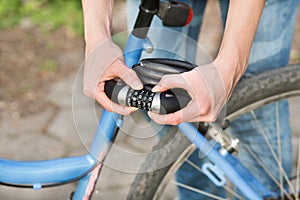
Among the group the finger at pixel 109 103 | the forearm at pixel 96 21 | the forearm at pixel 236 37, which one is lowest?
the finger at pixel 109 103

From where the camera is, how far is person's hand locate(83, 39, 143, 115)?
95 cm

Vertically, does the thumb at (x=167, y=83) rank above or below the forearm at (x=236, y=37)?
below

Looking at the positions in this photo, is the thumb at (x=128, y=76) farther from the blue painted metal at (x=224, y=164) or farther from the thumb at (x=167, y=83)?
the blue painted metal at (x=224, y=164)

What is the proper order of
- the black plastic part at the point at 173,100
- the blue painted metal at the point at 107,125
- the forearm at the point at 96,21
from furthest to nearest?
the blue painted metal at the point at 107,125
the forearm at the point at 96,21
the black plastic part at the point at 173,100

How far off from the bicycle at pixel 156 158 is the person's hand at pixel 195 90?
0.84 ft

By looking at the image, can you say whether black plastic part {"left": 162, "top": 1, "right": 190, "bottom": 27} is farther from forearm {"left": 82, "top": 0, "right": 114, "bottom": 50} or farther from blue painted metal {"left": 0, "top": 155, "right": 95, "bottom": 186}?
blue painted metal {"left": 0, "top": 155, "right": 95, "bottom": 186}

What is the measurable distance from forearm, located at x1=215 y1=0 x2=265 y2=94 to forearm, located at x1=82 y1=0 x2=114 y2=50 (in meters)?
0.22

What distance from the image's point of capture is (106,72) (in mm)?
955

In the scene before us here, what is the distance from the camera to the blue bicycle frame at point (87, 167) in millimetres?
1240

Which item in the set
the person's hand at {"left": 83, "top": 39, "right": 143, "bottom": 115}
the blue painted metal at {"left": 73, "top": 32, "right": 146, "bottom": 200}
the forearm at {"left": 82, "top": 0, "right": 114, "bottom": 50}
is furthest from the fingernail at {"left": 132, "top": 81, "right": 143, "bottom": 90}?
the blue painted metal at {"left": 73, "top": 32, "right": 146, "bottom": 200}

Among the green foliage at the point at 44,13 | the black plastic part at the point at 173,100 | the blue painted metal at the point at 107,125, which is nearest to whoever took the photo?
the black plastic part at the point at 173,100

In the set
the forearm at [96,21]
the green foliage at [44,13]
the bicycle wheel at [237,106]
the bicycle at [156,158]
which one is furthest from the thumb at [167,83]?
the green foliage at [44,13]

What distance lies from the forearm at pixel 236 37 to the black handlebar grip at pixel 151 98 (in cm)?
10

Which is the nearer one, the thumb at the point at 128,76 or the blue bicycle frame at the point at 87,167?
the thumb at the point at 128,76
